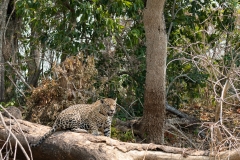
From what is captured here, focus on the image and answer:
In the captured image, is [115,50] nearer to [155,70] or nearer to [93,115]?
[155,70]

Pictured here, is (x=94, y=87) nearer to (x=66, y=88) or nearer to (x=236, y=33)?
(x=66, y=88)

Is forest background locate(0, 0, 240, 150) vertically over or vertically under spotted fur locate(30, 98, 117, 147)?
over

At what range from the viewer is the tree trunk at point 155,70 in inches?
329

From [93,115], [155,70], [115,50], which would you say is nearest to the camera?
[93,115]

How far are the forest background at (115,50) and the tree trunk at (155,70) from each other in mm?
766

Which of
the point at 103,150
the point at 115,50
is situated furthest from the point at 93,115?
the point at 115,50

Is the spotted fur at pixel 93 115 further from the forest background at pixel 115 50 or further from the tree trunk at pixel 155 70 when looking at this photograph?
the forest background at pixel 115 50

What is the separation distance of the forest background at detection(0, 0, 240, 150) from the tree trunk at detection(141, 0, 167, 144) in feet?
2.51

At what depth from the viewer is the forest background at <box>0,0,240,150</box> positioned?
952cm

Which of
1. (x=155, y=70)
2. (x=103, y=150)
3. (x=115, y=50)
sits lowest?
(x=103, y=150)

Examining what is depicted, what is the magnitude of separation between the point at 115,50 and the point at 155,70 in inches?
115

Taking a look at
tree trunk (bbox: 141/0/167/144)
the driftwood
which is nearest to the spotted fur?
the driftwood

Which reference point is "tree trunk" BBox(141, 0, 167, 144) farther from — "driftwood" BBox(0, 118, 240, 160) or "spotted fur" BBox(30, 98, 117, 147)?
"driftwood" BBox(0, 118, 240, 160)

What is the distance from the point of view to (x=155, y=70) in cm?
857
